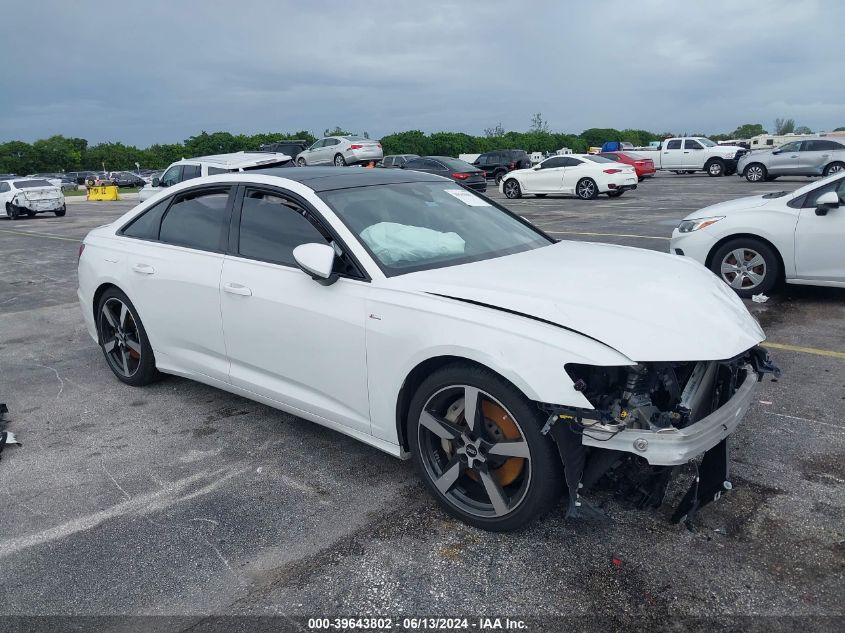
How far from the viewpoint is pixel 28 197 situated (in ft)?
83.1

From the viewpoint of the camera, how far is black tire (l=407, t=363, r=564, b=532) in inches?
110

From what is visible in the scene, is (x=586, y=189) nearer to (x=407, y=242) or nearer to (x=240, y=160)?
(x=240, y=160)

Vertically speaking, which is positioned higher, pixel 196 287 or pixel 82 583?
pixel 196 287

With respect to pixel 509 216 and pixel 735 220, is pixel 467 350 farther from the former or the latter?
pixel 735 220

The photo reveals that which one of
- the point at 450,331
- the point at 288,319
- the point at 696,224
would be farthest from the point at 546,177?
the point at 450,331

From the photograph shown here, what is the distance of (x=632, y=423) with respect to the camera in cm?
268

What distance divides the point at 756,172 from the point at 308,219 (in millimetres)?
26764

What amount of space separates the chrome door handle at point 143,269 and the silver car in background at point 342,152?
26.2 metres

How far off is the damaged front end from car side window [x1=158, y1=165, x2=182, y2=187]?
1616 centimetres

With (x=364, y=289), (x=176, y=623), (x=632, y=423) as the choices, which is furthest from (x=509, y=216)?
(x=176, y=623)

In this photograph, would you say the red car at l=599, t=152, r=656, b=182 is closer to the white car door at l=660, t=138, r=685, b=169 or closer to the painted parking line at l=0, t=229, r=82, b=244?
the white car door at l=660, t=138, r=685, b=169

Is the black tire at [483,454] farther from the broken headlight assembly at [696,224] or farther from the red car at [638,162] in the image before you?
the red car at [638,162]

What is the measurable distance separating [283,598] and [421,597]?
54 centimetres

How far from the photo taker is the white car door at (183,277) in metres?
4.22
